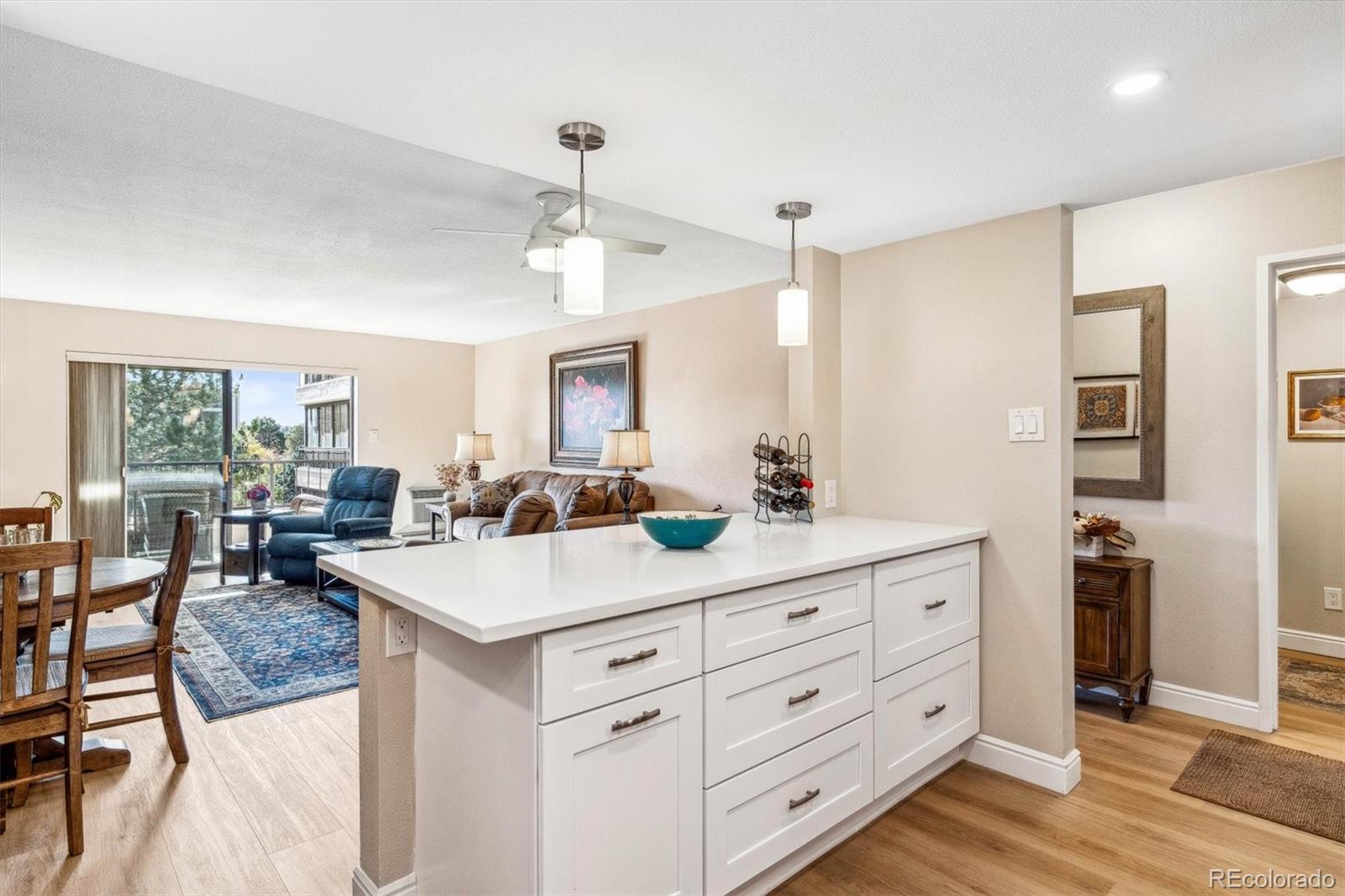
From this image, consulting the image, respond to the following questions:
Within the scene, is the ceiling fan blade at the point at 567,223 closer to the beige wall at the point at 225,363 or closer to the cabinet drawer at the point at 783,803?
the cabinet drawer at the point at 783,803

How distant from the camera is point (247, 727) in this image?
2.97 m

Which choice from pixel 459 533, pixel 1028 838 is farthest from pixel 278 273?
pixel 1028 838

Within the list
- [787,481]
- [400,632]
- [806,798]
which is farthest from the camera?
[787,481]

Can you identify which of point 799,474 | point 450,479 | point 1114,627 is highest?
point 799,474

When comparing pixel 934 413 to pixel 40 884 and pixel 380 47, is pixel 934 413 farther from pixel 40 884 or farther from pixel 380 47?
pixel 40 884

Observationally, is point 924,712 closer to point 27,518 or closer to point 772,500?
point 772,500

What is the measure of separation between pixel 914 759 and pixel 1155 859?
693mm

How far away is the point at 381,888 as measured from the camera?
1.78m

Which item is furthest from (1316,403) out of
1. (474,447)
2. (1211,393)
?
(474,447)

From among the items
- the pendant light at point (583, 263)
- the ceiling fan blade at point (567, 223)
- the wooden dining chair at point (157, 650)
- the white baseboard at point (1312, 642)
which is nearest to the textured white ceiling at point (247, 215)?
the ceiling fan blade at point (567, 223)

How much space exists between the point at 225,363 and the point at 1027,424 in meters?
6.55

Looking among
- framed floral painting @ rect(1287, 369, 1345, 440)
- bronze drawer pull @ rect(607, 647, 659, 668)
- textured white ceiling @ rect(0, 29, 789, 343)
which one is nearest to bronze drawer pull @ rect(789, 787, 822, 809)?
bronze drawer pull @ rect(607, 647, 659, 668)

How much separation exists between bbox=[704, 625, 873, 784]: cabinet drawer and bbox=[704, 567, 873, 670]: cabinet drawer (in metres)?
0.03

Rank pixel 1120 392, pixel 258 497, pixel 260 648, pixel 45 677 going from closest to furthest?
pixel 45 677 → pixel 1120 392 → pixel 260 648 → pixel 258 497
